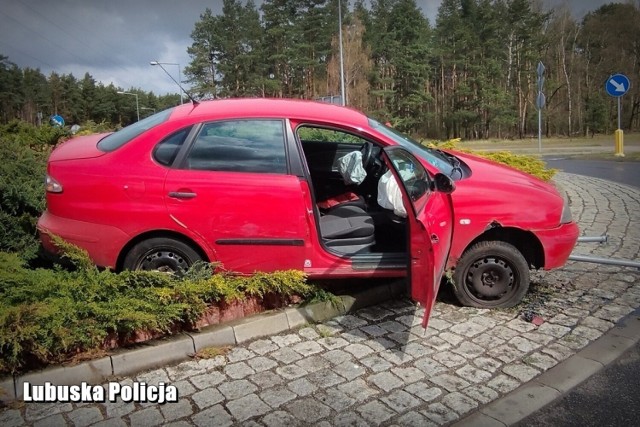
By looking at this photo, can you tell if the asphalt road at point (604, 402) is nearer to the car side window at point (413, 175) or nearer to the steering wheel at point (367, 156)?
the car side window at point (413, 175)

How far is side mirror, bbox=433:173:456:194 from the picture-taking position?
11.7 ft

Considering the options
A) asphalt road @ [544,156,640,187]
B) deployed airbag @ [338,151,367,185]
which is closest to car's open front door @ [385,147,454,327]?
deployed airbag @ [338,151,367,185]

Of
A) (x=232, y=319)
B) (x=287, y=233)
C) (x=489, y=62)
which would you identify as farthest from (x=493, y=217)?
(x=489, y=62)

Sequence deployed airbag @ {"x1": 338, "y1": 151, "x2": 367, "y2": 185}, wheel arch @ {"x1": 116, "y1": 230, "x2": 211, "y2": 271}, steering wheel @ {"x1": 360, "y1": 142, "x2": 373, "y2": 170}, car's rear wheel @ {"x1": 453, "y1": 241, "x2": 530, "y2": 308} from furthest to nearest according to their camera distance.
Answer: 1. steering wheel @ {"x1": 360, "y1": 142, "x2": 373, "y2": 170}
2. deployed airbag @ {"x1": 338, "y1": 151, "x2": 367, "y2": 185}
3. car's rear wheel @ {"x1": 453, "y1": 241, "x2": 530, "y2": 308}
4. wheel arch @ {"x1": 116, "y1": 230, "x2": 211, "y2": 271}

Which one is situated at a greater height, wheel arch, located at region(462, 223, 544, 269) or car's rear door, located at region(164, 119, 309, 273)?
car's rear door, located at region(164, 119, 309, 273)

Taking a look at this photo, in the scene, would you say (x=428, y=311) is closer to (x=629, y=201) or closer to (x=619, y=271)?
(x=619, y=271)

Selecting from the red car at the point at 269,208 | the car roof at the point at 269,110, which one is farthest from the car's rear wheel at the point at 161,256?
the car roof at the point at 269,110

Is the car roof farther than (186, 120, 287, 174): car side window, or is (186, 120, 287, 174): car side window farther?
the car roof

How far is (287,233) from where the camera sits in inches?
152

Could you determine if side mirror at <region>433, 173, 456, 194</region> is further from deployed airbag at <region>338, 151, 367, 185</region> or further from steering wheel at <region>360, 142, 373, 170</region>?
steering wheel at <region>360, 142, 373, 170</region>

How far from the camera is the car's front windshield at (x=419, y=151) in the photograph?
4.18m

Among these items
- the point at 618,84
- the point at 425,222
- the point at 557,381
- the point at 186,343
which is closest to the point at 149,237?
the point at 186,343

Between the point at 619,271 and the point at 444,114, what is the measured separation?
55662mm

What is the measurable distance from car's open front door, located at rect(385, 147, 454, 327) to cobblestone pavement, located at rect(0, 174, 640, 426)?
45cm
